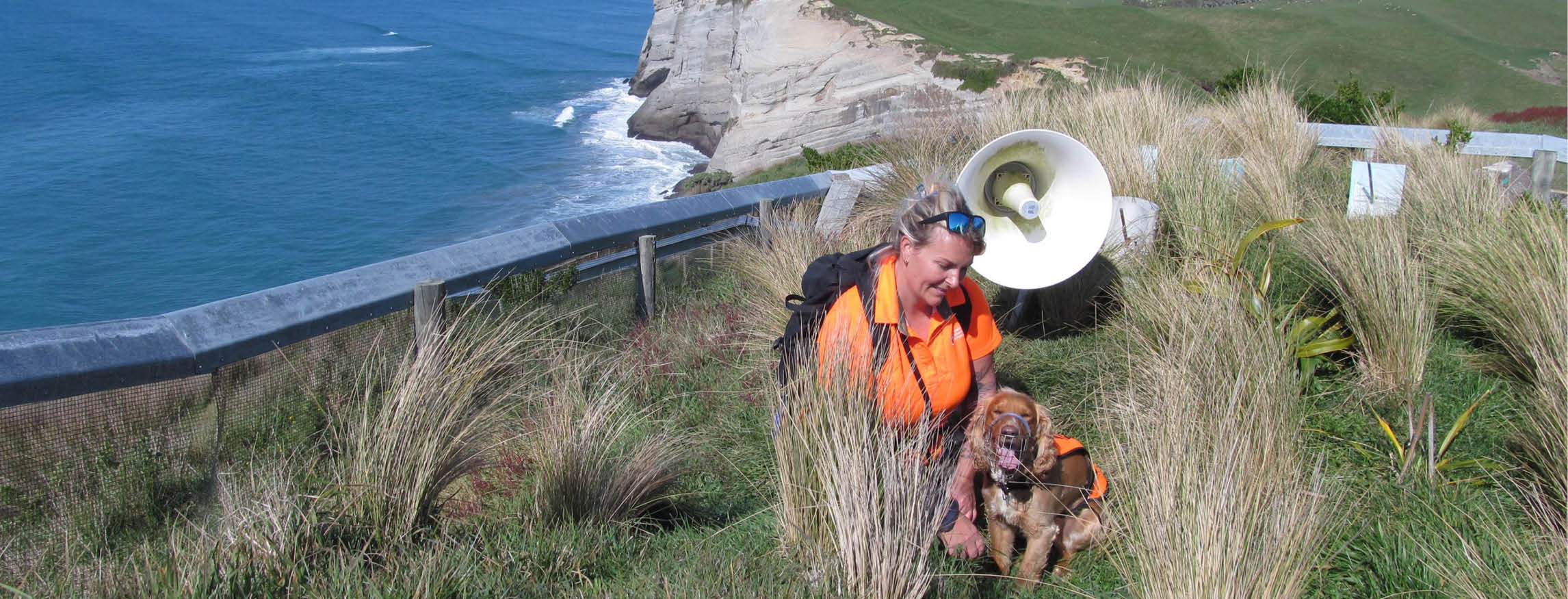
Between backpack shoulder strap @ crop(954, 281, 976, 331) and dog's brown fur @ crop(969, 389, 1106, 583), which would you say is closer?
dog's brown fur @ crop(969, 389, 1106, 583)

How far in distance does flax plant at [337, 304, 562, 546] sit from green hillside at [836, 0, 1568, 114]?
96.3 ft

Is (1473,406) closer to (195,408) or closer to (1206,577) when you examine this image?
(1206,577)

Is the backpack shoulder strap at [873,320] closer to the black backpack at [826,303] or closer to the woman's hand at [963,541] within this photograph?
the black backpack at [826,303]

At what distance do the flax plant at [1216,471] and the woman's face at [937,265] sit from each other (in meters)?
0.72

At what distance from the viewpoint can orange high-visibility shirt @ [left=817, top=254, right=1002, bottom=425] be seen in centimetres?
359

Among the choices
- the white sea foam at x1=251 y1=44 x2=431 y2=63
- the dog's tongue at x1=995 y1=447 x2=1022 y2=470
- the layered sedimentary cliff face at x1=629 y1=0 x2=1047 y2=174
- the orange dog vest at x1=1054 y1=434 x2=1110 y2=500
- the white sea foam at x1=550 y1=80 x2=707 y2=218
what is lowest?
the white sea foam at x1=550 y1=80 x2=707 y2=218

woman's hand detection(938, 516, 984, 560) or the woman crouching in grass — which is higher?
the woman crouching in grass

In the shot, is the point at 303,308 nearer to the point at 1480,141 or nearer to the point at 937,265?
the point at 937,265

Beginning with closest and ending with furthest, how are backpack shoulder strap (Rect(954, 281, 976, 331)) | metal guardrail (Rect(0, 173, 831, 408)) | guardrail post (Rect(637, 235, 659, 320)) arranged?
metal guardrail (Rect(0, 173, 831, 408)) → backpack shoulder strap (Rect(954, 281, 976, 331)) → guardrail post (Rect(637, 235, 659, 320))

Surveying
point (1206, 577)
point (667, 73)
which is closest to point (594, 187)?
point (667, 73)

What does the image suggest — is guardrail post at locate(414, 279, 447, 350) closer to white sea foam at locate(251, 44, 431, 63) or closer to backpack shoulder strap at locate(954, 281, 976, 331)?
backpack shoulder strap at locate(954, 281, 976, 331)

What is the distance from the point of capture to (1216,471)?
299 centimetres

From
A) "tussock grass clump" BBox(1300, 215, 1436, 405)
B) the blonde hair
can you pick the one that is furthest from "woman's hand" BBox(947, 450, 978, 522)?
"tussock grass clump" BBox(1300, 215, 1436, 405)

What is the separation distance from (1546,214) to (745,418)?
170 inches
